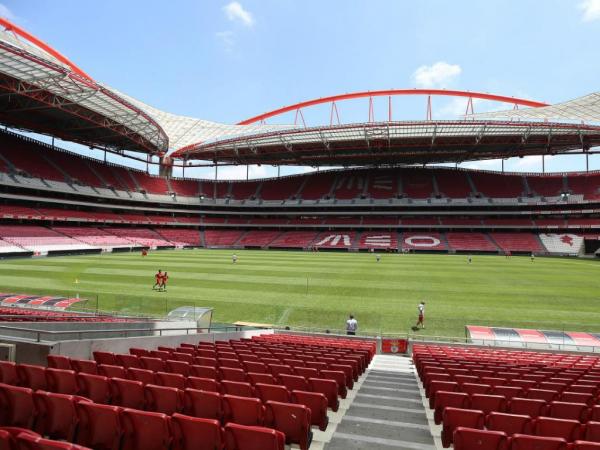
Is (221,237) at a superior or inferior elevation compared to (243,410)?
superior

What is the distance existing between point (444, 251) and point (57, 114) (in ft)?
185

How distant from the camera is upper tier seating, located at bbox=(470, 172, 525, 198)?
67.4 meters

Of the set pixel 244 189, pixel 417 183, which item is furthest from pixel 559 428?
pixel 244 189

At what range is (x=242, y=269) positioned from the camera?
112 feet

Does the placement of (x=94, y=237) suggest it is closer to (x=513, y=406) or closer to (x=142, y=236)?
(x=142, y=236)

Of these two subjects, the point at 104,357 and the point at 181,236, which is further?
the point at 181,236

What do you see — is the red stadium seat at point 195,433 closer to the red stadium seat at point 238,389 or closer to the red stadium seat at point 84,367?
the red stadium seat at point 238,389

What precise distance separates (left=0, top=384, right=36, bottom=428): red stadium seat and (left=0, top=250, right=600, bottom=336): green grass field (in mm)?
14054

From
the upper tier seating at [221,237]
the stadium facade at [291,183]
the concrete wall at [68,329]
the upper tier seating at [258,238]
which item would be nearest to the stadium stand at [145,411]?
the concrete wall at [68,329]

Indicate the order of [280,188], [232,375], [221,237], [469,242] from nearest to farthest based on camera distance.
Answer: [232,375]
[469,242]
[221,237]
[280,188]

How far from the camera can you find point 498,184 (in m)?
70.2

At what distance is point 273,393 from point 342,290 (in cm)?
2086

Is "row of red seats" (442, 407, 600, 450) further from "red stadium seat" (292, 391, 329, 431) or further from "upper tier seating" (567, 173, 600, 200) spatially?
"upper tier seating" (567, 173, 600, 200)

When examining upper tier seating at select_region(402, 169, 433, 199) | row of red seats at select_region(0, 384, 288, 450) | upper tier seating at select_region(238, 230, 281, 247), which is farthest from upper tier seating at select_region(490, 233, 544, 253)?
row of red seats at select_region(0, 384, 288, 450)
